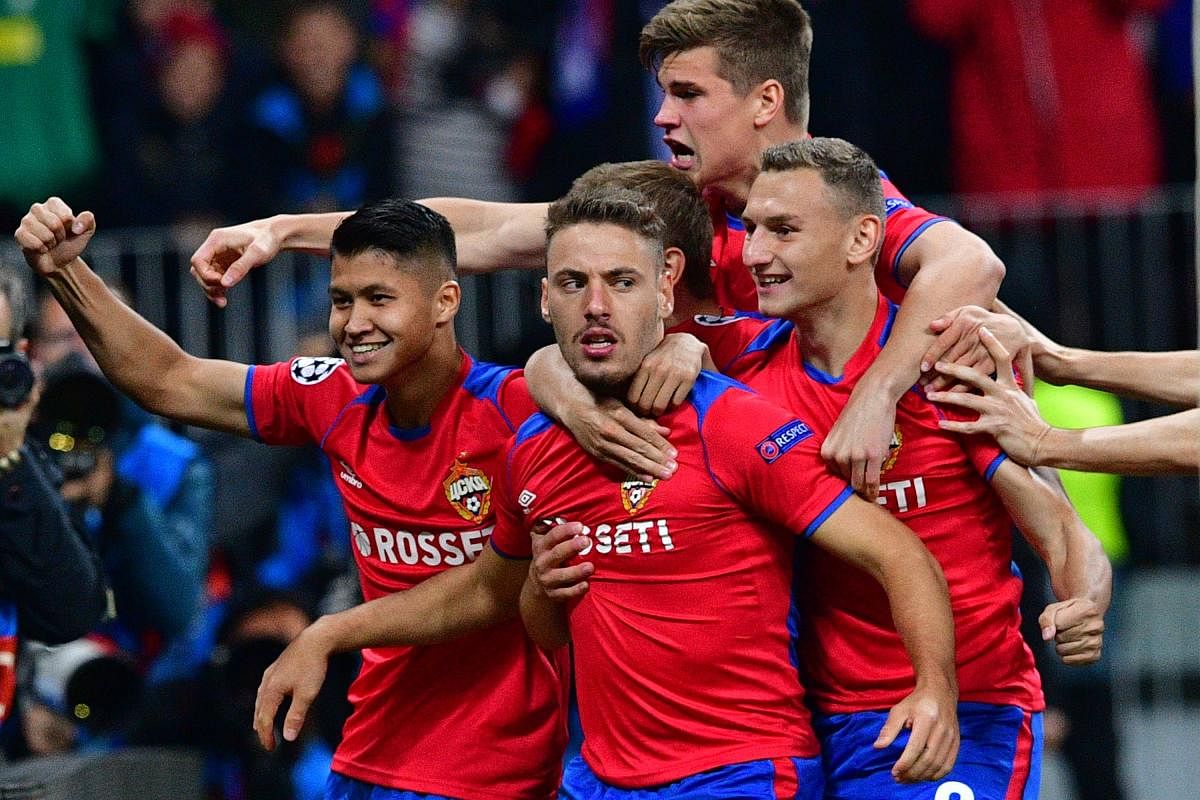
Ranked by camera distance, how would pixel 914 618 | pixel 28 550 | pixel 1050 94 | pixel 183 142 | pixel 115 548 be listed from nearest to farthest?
1. pixel 914 618
2. pixel 28 550
3. pixel 115 548
4. pixel 1050 94
5. pixel 183 142

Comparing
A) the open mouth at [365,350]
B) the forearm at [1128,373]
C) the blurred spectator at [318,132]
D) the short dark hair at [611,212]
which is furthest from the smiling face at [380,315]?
the blurred spectator at [318,132]

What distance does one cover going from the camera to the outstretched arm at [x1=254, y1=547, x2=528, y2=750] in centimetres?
488

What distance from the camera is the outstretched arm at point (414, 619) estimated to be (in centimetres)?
488

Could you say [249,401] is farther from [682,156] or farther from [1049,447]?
[1049,447]

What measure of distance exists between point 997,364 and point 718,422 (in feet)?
2.22

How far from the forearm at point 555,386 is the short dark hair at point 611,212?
11.0 inches

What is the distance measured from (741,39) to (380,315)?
1.14 meters

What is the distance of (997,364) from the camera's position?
4699mm

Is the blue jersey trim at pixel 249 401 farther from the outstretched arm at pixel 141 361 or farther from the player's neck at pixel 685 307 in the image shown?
the player's neck at pixel 685 307

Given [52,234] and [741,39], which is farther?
[741,39]

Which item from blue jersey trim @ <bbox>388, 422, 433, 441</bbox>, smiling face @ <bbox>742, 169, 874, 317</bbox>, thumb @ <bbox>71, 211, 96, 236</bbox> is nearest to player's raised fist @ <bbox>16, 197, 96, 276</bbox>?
thumb @ <bbox>71, 211, 96, 236</bbox>

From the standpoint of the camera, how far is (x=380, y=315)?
16.1ft

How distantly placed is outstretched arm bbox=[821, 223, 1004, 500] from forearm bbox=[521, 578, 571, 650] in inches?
29.3

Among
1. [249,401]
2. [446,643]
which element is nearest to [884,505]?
[446,643]
